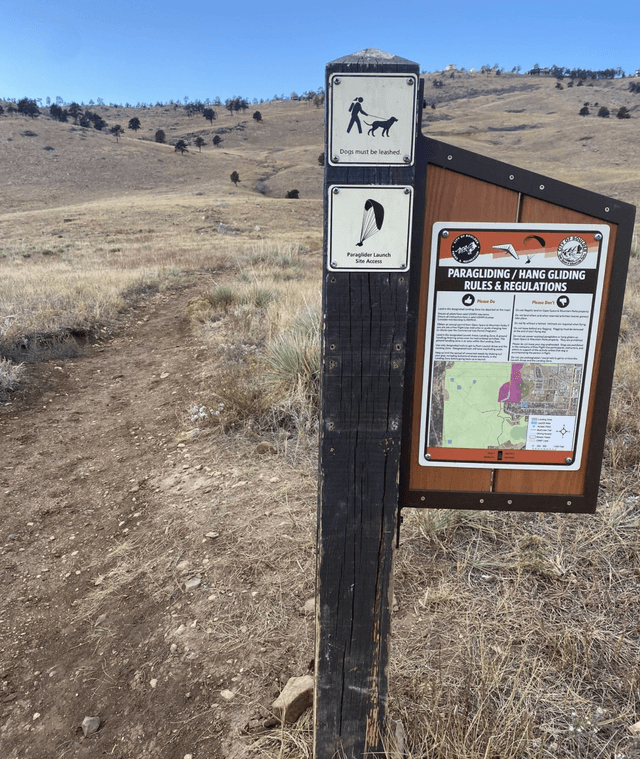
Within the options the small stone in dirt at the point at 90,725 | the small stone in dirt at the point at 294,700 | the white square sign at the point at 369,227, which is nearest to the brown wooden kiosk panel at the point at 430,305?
the white square sign at the point at 369,227

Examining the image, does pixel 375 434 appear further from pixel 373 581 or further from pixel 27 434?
pixel 27 434

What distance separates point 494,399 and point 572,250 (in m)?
0.46

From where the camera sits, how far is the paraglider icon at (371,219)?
4.27 ft

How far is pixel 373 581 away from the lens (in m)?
1.54

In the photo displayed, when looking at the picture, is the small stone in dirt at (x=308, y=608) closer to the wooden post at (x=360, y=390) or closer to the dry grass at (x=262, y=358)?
the wooden post at (x=360, y=390)

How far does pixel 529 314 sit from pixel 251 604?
76.7 inches

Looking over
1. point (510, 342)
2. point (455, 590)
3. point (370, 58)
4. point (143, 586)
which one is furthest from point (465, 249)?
point (143, 586)

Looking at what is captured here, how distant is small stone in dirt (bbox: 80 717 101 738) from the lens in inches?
84.4

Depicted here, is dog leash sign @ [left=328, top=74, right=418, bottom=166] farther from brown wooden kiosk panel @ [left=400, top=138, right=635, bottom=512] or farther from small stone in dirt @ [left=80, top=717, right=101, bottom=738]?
small stone in dirt @ [left=80, top=717, right=101, bottom=738]

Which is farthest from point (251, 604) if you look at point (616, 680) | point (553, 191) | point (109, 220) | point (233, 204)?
point (233, 204)

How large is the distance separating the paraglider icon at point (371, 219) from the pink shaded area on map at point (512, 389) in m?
0.58

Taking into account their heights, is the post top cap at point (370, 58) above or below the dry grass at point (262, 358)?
above

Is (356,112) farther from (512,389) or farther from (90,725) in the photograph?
(90,725)

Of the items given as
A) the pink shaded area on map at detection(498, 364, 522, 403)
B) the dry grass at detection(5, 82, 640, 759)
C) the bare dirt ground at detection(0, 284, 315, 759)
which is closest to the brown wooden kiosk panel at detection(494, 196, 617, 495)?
the pink shaded area on map at detection(498, 364, 522, 403)
